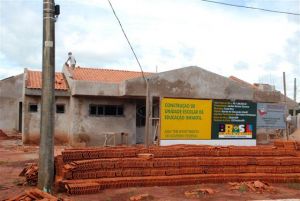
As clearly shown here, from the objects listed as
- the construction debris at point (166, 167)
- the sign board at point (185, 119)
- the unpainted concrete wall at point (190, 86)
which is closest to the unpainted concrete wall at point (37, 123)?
the unpainted concrete wall at point (190, 86)

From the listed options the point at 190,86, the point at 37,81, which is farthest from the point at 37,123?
the point at 190,86

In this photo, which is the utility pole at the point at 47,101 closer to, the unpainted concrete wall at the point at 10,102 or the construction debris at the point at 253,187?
the construction debris at the point at 253,187

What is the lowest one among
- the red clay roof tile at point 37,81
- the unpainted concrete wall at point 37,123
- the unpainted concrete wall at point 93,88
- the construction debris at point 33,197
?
the construction debris at point 33,197

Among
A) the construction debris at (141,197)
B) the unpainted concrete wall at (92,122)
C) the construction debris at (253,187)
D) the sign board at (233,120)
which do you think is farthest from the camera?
the unpainted concrete wall at (92,122)

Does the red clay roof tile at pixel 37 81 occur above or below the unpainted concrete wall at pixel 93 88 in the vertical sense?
above

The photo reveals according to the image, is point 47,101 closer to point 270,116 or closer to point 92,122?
point 92,122

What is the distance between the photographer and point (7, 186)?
10.2 m

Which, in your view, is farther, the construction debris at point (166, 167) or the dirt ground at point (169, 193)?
the construction debris at point (166, 167)

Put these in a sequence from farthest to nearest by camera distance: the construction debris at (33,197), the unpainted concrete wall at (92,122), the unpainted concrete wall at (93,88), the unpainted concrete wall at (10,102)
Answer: the unpainted concrete wall at (10,102)
the unpainted concrete wall at (92,122)
the unpainted concrete wall at (93,88)
the construction debris at (33,197)

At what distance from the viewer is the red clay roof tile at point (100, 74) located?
24750 mm

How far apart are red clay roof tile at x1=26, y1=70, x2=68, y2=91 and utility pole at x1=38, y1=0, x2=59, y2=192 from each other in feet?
45.1

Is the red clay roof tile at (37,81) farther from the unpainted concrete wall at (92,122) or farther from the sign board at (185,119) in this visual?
the sign board at (185,119)

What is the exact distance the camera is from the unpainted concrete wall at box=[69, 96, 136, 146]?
22297 mm

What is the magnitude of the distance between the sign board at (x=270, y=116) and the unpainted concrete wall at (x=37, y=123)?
33.6ft
